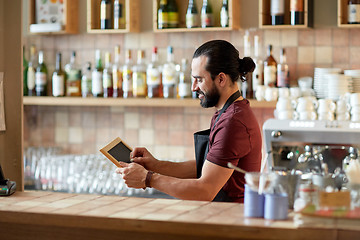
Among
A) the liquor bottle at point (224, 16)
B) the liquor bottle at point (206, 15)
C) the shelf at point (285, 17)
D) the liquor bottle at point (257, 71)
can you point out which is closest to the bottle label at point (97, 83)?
the liquor bottle at point (206, 15)

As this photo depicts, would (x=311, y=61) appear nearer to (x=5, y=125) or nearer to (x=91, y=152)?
(x=91, y=152)

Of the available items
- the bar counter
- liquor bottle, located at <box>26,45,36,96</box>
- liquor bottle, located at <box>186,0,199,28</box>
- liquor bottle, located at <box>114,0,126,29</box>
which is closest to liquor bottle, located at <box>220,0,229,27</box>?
liquor bottle, located at <box>186,0,199,28</box>

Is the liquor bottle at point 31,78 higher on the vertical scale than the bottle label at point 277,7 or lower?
lower

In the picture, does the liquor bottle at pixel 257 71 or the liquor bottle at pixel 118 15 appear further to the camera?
the liquor bottle at pixel 118 15

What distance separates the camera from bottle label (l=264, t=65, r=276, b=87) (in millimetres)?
4199

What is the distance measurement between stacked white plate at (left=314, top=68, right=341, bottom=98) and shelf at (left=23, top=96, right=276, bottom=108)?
0.32 meters

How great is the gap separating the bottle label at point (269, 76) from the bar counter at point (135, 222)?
1925 millimetres

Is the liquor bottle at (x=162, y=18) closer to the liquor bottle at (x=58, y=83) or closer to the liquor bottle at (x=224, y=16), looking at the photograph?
the liquor bottle at (x=224, y=16)

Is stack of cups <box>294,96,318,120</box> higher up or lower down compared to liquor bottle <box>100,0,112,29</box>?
lower down

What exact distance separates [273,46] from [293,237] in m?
2.61

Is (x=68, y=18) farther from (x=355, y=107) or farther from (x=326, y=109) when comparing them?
(x=355, y=107)

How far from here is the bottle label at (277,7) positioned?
13.4 ft

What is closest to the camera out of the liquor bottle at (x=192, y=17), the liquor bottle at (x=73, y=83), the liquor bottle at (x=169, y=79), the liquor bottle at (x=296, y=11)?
the liquor bottle at (x=296, y=11)

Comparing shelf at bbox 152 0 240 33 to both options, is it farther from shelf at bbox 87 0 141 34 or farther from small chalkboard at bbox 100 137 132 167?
small chalkboard at bbox 100 137 132 167
